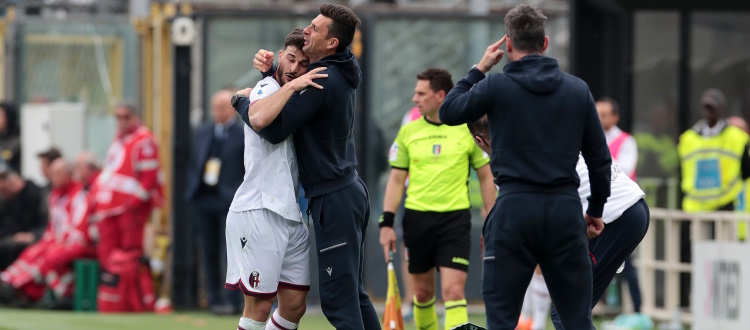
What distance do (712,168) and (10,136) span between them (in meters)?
8.52

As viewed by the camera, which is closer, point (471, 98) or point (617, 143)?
point (471, 98)

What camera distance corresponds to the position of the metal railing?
12875 mm

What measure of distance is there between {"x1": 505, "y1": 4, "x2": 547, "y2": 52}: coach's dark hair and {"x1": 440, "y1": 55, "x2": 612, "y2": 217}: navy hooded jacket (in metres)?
0.06

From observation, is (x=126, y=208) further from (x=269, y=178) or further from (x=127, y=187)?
(x=269, y=178)

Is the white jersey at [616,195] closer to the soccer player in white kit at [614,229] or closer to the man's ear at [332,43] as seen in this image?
the soccer player in white kit at [614,229]

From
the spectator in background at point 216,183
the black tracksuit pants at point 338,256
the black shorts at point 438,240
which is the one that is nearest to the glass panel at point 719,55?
the spectator in background at point 216,183

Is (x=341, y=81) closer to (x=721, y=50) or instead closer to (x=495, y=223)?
(x=495, y=223)

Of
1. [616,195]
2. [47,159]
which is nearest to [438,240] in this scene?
[616,195]

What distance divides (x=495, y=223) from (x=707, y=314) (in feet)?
19.5

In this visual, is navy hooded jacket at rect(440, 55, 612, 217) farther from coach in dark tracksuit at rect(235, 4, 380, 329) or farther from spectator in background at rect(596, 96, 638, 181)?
spectator in background at rect(596, 96, 638, 181)

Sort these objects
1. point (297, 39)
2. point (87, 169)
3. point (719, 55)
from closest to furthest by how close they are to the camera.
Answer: point (297, 39) → point (719, 55) → point (87, 169)

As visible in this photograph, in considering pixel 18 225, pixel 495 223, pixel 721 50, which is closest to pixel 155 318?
pixel 18 225

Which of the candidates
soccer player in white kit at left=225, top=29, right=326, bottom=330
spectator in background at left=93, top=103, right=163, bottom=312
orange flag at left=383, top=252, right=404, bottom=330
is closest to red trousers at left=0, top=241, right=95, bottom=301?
spectator in background at left=93, top=103, right=163, bottom=312

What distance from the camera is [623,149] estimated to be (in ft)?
41.0
